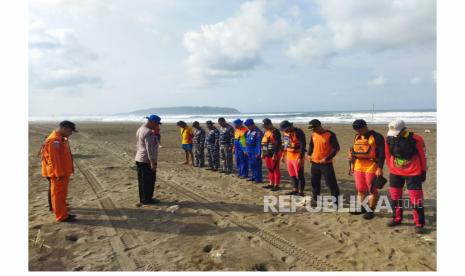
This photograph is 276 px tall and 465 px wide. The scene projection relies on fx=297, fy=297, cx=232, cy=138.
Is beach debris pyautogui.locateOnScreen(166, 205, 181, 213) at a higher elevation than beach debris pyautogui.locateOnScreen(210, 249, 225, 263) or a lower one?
higher

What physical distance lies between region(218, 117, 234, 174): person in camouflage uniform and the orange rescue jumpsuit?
16.6 ft

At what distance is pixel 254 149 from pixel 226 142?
1.56 meters

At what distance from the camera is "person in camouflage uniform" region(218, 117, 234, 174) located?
975 centimetres

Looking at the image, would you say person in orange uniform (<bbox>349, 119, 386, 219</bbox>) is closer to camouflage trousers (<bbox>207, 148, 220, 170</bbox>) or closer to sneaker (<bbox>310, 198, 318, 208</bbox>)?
sneaker (<bbox>310, 198, 318, 208</bbox>)

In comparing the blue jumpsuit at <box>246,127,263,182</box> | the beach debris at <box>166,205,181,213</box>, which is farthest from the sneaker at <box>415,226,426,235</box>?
the beach debris at <box>166,205,181,213</box>

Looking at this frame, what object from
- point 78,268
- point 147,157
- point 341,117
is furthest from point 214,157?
point 341,117

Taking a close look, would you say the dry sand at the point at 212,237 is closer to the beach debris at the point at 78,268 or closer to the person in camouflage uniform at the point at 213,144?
the beach debris at the point at 78,268

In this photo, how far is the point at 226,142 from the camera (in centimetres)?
978

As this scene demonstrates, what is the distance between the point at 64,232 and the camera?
5.16 metres

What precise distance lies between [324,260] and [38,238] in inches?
178

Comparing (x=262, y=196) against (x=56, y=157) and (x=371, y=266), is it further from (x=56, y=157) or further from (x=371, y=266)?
(x=56, y=157)

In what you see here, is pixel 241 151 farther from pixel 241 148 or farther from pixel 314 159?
pixel 314 159

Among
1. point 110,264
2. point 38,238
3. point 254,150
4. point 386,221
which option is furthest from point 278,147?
point 38,238

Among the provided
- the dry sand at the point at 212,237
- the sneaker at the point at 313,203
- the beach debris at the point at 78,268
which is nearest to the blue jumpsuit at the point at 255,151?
the dry sand at the point at 212,237
